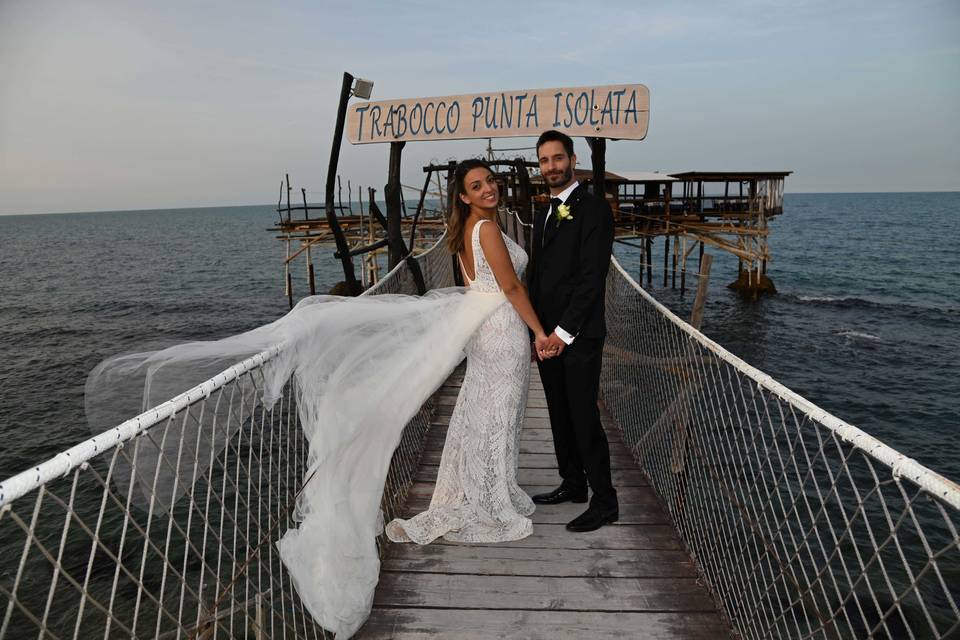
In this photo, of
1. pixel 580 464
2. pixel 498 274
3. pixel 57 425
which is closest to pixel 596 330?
pixel 498 274

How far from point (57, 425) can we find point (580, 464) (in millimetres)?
14127

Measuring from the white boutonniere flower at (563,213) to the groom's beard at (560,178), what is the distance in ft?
0.44

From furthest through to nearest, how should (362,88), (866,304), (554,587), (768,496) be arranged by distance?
1. (866,304)
2. (362,88)
3. (554,587)
4. (768,496)

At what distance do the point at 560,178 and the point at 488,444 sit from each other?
1.59m

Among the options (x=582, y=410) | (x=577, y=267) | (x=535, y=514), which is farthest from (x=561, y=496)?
(x=577, y=267)

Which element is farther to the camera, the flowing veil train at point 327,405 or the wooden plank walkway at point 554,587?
the wooden plank walkway at point 554,587

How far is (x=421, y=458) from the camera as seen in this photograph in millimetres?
4715

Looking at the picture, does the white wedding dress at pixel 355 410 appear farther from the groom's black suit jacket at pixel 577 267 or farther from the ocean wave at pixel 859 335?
the ocean wave at pixel 859 335

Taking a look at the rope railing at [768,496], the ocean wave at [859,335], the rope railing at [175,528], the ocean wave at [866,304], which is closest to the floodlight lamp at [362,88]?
the rope railing at [175,528]

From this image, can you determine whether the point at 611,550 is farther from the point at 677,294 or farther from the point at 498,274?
the point at 677,294

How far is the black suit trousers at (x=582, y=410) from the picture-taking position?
348 centimetres

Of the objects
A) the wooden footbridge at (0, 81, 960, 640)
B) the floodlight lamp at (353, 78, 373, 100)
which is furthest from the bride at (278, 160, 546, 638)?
the floodlight lamp at (353, 78, 373, 100)

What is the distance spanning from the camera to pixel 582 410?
3521 mm

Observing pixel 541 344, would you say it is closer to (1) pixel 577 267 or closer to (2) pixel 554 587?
(1) pixel 577 267
